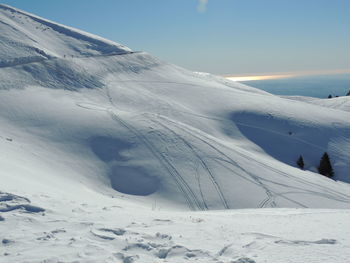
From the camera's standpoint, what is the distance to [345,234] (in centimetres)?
923

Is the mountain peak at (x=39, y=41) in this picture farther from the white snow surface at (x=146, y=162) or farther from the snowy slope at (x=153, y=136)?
the snowy slope at (x=153, y=136)

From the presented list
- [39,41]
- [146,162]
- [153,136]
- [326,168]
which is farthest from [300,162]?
[39,41]

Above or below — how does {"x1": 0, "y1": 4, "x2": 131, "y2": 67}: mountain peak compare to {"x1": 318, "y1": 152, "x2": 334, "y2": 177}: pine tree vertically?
above

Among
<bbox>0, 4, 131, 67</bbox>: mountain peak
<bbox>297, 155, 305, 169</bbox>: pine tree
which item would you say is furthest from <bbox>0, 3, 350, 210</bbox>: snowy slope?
<bbox>297, 155, 305, 169</bbox>: pine tree

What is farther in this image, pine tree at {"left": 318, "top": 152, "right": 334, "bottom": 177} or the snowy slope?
pine tree at {"left": 318, "top": 152, "right": 334, "bottom": 177}

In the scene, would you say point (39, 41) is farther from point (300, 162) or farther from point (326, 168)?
point (326, 168)

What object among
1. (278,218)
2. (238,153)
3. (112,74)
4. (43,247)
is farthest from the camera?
(112,74)

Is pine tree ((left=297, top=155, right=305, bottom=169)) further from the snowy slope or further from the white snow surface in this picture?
the snowy slope

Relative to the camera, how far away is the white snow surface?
7992 millimetres

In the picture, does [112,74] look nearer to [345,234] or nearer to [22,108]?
[22,108]

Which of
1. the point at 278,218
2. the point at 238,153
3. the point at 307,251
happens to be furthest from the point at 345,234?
the point at 238,153

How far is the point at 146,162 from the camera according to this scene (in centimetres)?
2806

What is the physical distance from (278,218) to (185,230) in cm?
498

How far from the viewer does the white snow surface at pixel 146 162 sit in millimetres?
7992
